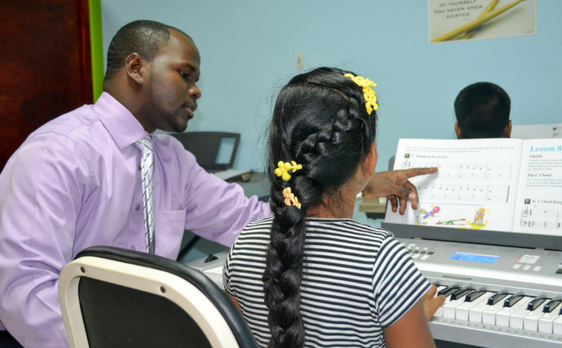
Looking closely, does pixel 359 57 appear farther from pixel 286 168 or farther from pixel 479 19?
pixel 286 168

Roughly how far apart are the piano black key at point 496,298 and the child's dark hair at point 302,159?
1.52ft

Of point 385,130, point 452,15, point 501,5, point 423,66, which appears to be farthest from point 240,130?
point 501,5

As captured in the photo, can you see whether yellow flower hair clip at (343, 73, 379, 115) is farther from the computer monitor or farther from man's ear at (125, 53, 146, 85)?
man's ear at (125, 53, 146, 85)

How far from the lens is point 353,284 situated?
900mm

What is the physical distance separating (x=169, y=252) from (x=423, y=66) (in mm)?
1630

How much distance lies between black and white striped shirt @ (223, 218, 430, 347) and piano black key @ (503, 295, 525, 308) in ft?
1.22

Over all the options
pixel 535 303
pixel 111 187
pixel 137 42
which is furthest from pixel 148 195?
pixel 535 303

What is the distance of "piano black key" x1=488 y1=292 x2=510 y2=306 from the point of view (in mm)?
1197

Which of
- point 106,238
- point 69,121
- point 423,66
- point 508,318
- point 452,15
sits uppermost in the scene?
point 452,15

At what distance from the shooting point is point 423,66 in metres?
2.61

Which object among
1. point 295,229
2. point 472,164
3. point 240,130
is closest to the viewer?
point 295,229

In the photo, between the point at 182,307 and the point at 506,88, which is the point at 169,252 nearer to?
the point at 182,307

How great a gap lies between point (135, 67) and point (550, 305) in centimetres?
118

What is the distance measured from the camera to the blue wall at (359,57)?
2418 millimetres
